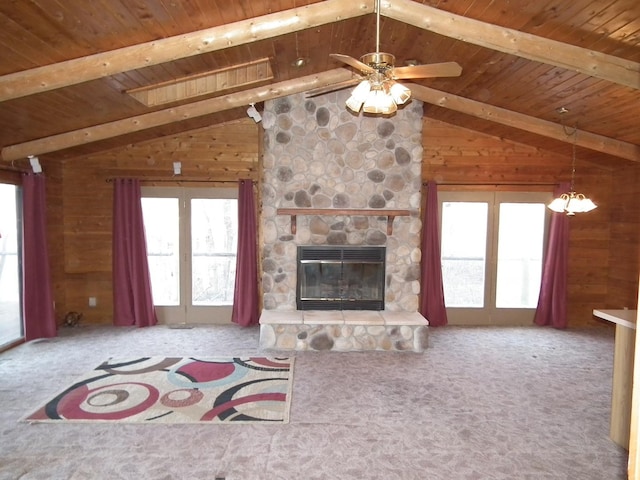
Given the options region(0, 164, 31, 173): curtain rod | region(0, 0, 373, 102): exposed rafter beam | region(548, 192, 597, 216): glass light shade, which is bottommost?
region(548, 192, 597, 216): glass light shade

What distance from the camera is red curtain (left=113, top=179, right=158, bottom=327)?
611cm

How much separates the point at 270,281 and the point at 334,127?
6.93ft

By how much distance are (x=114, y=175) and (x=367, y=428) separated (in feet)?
16.1

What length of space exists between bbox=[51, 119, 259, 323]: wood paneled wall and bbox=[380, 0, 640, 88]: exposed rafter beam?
10.8ft

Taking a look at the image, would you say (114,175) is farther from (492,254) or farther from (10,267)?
(492,254)

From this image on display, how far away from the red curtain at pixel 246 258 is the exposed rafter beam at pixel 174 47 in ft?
9.63

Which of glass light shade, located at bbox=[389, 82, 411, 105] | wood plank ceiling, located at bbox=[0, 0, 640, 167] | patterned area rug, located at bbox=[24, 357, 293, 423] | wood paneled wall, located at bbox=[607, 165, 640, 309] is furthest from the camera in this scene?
wood paneled wall, located at bbox=[607, 165, 640, 309]

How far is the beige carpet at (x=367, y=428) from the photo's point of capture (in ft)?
9.59

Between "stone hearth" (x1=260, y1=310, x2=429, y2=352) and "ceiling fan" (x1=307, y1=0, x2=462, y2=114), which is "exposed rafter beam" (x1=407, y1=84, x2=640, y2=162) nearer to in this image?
"ceiling fan" (x1=307, y1=0, x2=462, y2=114)

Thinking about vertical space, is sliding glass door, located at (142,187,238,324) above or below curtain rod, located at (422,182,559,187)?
below

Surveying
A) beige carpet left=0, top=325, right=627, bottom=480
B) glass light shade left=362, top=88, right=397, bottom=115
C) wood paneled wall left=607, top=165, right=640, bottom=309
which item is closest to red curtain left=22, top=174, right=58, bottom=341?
beige carpet left=0, top=325, right=627, bottom=480

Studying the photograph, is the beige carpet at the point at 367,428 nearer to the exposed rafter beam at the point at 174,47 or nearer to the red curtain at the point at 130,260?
the red curtain at the point at 130,260

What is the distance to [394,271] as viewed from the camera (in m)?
5.63

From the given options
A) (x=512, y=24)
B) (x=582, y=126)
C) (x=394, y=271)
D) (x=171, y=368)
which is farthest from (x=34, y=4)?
(x=582, y=126)
